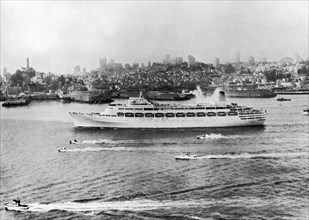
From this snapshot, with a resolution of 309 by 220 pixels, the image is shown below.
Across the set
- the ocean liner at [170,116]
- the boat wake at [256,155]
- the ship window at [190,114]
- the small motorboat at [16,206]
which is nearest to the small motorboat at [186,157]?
the boat wake at [256,155]

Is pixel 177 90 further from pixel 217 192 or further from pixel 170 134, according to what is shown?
pixel 217 192

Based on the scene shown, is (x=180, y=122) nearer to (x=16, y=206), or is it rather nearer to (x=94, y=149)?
(x=94, y=149)

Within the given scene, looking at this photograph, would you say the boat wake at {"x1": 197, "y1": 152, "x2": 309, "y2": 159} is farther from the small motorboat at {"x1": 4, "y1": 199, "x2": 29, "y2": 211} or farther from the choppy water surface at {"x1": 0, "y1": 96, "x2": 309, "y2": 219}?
the small motorboat at {"x1": 4, "y1": 199, "x2": 29, "y2": 211}

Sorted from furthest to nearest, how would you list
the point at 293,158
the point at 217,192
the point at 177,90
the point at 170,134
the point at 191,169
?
the point at 177,90, the point at 170,134, the point at 293,158, the point at 191,169, the point at 217,192

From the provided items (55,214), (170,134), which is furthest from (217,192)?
(170,134)

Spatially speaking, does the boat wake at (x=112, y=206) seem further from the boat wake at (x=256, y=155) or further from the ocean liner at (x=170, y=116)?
the ocean liner at (x=170, y=116)

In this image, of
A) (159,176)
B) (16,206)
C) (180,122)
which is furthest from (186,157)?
(180,122)
